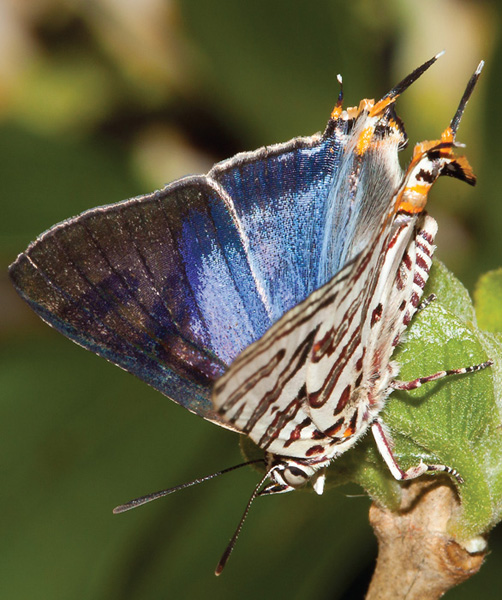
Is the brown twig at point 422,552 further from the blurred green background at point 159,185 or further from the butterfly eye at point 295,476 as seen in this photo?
the blurred green background at point 159,185

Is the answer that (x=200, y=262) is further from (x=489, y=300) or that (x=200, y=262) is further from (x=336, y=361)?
(x=489, y=300)

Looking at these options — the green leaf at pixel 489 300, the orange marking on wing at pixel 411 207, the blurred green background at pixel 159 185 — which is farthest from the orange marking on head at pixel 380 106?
the blurred green background at pixel 159 185

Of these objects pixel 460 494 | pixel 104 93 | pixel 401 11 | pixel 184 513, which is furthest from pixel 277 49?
pixel 460 494

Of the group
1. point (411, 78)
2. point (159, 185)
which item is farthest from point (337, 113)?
point (159, 185)

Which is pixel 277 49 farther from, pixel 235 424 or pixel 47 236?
pixel 235 424

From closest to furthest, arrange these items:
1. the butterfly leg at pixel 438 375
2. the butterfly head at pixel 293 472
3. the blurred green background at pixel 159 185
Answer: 1. the butterfly leg at pixel 438 375
2. the butterfly head at pixel 293 472
3. the blurred green background at pixel 159 185

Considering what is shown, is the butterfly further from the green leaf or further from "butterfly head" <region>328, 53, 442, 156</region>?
the green leaf
